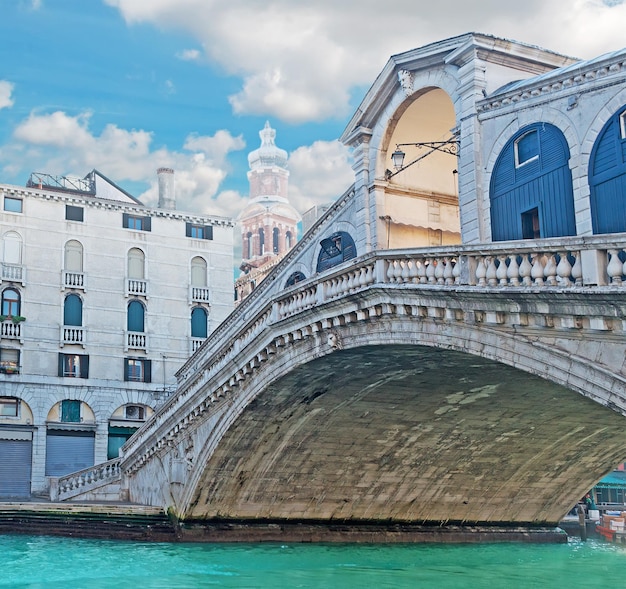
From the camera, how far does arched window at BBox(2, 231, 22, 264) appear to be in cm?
3231

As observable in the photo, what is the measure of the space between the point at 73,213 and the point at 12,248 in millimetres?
2565

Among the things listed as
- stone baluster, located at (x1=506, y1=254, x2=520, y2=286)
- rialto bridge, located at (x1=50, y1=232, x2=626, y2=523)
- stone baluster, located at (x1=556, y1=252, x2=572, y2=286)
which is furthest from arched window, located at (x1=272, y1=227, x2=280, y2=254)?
stone baluster, located at (x1=556, y1=252, x2=572, y2=286)

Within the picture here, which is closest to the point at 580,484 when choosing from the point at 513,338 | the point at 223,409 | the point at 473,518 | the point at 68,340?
the point at 473,518

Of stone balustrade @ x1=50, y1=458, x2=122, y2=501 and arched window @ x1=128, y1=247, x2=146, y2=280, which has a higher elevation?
arched window @ x1=128, y1=247, x2=146, y2=280

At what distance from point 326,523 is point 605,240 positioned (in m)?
15.6

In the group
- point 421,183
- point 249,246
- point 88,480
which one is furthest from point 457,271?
point 249,246

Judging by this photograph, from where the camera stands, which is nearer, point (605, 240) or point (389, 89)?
point (605, 240)

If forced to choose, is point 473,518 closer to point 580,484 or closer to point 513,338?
point 580,484

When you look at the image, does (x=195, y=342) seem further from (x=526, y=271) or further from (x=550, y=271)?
(x=550, y=271)

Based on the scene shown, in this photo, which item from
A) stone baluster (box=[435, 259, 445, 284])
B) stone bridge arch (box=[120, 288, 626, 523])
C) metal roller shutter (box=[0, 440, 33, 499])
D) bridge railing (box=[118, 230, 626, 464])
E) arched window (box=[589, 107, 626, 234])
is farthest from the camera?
metal roller shutter (box=[0, 440, 33, 499])

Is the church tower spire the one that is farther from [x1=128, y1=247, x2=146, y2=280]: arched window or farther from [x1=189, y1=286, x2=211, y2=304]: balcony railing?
[x1=128, y1=247, x2=146, y2=280]: arched window

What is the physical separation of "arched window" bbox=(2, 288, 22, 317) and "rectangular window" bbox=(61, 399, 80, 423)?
3492 millimetres

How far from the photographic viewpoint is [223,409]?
21.0 meters

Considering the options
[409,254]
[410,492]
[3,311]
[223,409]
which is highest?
[3,311]
